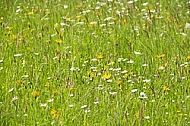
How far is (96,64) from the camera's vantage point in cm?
426

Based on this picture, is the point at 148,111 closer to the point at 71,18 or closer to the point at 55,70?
the point at 55,70

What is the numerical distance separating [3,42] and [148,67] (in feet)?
5.02

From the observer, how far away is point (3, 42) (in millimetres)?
4863

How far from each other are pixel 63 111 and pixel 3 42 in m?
1.71

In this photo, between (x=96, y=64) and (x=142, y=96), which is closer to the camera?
(x=142, y=96)

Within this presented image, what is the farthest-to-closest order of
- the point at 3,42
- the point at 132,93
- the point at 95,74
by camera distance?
1. the point at 3,42
2. the point at 95,74
3. the point at 132,93

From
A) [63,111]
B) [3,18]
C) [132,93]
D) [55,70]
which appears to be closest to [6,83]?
[55,70]

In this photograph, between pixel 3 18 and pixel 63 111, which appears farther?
pixel 3 18

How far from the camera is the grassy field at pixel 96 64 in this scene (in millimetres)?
3406

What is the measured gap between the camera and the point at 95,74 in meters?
3.96

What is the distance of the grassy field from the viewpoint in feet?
11.2

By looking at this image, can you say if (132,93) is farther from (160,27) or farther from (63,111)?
(160,27)

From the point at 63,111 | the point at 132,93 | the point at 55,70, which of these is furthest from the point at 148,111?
the point at 55,70

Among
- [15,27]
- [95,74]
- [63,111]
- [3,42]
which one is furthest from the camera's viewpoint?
[15,27]
